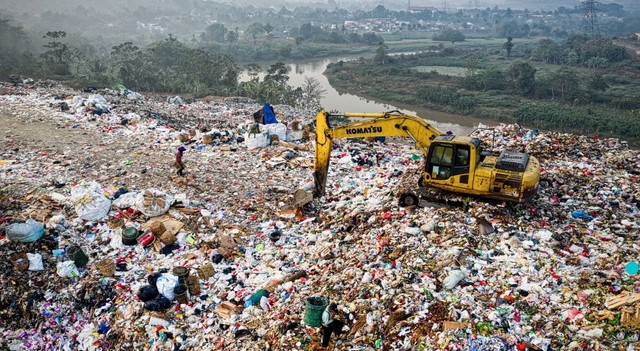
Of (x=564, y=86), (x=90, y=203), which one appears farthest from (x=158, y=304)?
(x=564, y=86)

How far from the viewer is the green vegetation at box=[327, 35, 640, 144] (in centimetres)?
2169

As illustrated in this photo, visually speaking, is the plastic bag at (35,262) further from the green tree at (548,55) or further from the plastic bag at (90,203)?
the green tree at (548,55)

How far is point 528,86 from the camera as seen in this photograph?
1087 inches

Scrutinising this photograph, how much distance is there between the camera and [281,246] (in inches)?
256

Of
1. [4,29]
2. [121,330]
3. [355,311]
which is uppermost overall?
[4,29]

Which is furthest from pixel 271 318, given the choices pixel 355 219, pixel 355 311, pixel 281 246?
pixel 355 219

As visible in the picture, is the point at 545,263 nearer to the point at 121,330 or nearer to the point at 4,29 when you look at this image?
the point at 121,330

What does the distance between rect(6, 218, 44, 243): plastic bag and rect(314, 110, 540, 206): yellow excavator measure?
162 inches

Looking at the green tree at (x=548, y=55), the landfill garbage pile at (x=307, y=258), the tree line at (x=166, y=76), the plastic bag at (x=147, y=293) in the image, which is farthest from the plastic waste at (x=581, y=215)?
the green tree at (x=548, y=55)

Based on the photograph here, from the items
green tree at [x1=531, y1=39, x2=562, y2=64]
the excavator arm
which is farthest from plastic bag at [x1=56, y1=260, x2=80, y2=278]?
green tree at [x1=531, y1=39, x2=562, y2=64]

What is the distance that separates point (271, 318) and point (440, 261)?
202 centimetres

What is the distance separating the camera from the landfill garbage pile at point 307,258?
4395 millimetres

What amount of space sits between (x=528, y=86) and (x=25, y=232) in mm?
28029

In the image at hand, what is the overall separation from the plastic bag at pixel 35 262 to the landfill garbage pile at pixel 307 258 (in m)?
0.02
